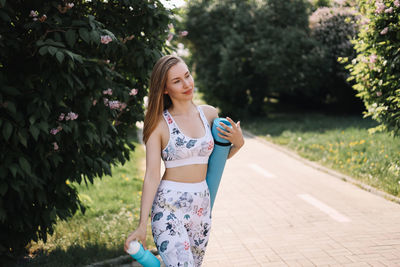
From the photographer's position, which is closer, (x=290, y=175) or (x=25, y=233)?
(x=25, y=233)

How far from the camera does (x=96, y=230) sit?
5.29 m

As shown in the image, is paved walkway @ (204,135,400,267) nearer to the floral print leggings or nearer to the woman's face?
the floral print leggings

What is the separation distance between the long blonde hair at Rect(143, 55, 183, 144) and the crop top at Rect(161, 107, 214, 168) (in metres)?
0.09

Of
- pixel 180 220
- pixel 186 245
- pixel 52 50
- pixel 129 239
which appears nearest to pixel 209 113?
pixel 180 220

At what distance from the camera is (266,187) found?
300 inches

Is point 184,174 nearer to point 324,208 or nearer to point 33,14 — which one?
point 33,14

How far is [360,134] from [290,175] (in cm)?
418

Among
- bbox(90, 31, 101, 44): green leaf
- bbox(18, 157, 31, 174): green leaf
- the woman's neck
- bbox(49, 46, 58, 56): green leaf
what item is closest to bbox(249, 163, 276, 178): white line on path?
the woman's neck

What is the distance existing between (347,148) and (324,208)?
4025 millimetres

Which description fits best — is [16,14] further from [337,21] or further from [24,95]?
[337,21]

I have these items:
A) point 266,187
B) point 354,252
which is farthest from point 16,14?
point 266,187

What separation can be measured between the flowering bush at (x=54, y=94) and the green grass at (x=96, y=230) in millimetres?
456

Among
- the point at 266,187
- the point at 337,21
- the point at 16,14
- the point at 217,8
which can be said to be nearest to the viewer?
the point at 16,14

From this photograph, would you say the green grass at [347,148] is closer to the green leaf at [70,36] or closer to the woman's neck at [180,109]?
the woman's neck at [180,109]
